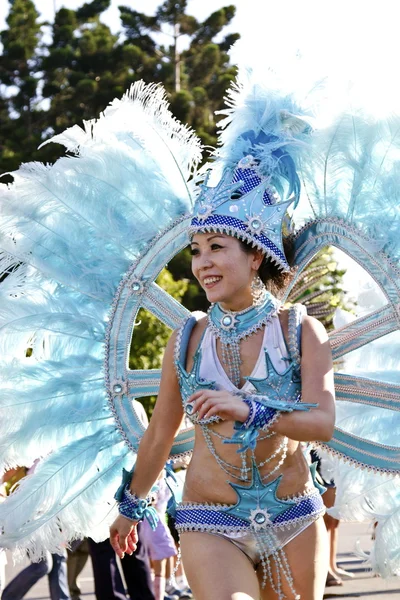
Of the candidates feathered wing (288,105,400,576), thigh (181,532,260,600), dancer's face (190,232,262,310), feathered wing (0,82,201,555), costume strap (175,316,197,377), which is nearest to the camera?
thigh (181,532,260,600)

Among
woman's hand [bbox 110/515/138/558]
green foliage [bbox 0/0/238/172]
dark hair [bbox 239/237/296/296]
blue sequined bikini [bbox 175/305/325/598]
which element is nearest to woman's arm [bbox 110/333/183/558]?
woman's hand [bbox 110/515/138/558]

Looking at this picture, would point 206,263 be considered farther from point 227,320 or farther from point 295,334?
point 295,334

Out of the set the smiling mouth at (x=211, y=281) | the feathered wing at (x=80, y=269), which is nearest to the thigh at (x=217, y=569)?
the smiling mouth at (x=211, y=281)

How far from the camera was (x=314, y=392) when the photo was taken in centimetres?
367

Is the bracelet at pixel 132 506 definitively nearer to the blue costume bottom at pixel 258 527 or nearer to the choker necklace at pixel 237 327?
the blue costume bottom at pixel 258 527

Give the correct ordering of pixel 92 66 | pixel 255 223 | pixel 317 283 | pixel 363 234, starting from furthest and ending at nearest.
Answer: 1. pixel 92 66
2. pixel 317 283
3. pixel 363 234
4. pixel 255 223

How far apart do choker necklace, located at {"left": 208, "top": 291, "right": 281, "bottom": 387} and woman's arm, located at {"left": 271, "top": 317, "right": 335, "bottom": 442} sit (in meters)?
0.15

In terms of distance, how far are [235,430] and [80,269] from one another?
142 cm

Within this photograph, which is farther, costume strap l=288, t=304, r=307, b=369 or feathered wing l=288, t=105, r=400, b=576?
feathered wing l=288, t=105, r=400, b=576

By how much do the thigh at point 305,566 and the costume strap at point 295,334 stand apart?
0.59m

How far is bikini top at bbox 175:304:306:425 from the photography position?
3783mm

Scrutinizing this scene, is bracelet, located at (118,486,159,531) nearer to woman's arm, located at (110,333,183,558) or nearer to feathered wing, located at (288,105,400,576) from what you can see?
woman's arm, located at (110,333,183,558)

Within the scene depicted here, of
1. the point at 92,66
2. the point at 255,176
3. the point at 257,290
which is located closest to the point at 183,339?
the point at 257,290

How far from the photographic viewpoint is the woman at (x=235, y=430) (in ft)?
12.2
